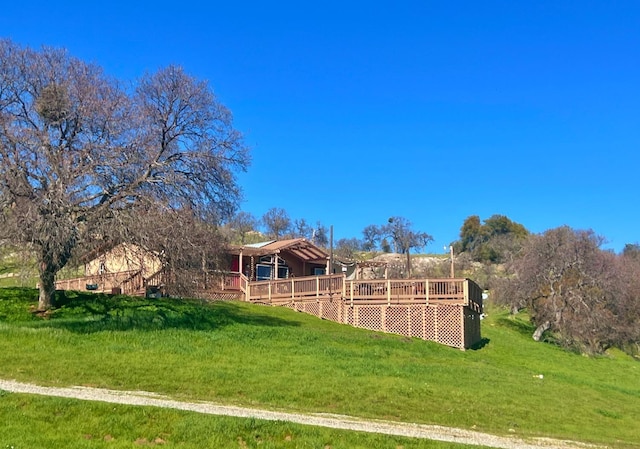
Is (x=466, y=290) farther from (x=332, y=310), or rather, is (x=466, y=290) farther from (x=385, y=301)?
(x=332, y=310)

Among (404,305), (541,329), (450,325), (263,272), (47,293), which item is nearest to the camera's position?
(47,293)

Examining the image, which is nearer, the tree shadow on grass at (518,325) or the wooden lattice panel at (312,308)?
the wooden lattice panel at (312,308)

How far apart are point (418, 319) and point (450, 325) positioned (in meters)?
1.49

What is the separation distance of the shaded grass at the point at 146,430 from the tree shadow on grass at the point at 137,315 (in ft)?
27.3

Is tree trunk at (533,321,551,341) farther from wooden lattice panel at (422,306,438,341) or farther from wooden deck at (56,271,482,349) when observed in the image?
wooden lattice panel at (422,306,438,341)

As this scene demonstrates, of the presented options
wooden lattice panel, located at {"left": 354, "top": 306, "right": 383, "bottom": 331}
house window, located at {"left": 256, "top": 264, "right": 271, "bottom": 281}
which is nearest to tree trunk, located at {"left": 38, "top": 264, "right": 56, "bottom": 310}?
wooden lattice panel, located at {"left": 354, "top": 306, "right": 383, "bottom": 331}

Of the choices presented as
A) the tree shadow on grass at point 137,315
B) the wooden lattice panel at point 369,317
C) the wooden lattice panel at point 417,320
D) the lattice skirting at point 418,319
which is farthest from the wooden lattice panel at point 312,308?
the wooden lattice panel at point 417,320

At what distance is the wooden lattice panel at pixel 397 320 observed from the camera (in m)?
28.1

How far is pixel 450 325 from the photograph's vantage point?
27188 mm

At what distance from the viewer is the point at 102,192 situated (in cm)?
1969

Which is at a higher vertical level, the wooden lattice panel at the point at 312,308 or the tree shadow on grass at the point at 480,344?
the wooden lattice panel at the point at 312,308

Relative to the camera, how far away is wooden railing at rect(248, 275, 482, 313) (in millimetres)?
27625

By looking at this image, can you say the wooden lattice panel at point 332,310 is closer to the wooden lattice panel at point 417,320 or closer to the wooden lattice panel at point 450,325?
the wooden lattice panel at point 417,320

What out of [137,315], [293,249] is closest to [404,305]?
[137,315]
